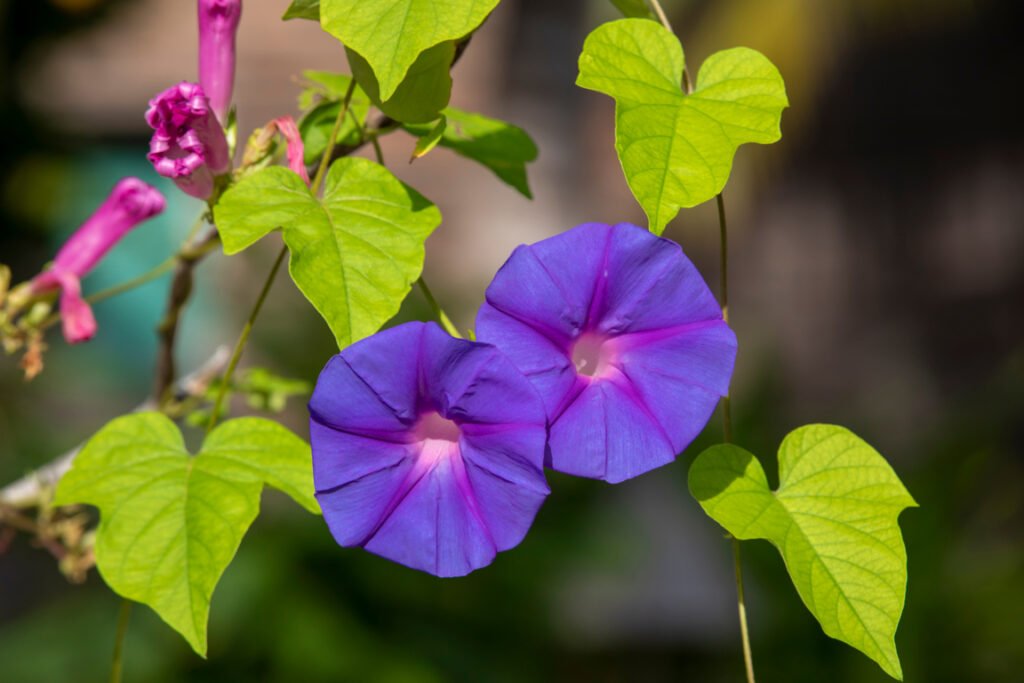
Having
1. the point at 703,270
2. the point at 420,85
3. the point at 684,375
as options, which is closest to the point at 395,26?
the point at 420,85

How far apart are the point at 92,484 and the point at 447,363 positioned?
1.17 ft

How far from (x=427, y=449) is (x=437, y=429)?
0.06 feet

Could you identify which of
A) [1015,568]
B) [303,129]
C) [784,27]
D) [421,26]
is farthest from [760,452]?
[421,26]

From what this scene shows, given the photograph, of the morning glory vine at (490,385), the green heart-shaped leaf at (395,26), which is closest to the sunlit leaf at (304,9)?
the morning glory vine at (490,385)

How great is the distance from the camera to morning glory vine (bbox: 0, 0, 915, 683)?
762mm

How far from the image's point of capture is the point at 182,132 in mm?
933

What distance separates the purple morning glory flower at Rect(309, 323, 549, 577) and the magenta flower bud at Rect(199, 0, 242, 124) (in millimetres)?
390

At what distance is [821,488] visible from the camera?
2.84ft

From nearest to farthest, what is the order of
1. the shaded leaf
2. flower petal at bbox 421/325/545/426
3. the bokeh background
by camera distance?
flower petal at bbox 421/325/545/426, the shaded leaf, the bokeh background

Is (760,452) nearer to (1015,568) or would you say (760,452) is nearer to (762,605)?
(762,605)

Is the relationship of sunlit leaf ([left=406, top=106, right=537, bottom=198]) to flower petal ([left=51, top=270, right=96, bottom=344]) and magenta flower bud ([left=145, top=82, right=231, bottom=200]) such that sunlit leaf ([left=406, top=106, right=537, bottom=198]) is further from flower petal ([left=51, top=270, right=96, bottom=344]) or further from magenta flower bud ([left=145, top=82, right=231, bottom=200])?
flower petal ([left=51, top=270, right=96, bottom=344])

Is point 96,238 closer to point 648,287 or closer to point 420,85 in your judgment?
point 420,85

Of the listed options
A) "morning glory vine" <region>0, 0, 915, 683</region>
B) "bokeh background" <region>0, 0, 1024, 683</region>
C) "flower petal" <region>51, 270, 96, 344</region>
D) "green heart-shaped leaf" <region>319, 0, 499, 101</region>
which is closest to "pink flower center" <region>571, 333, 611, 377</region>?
"morning glory vine" <region>0, 0, 915, 683</region>

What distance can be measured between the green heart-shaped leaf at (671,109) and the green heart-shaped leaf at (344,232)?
0.52 ft
